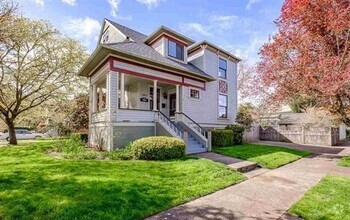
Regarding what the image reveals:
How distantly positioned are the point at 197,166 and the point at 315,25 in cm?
835

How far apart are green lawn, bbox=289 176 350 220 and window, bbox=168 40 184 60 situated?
1138cm

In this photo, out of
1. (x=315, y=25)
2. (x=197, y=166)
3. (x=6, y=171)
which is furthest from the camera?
(x=315, y=25)

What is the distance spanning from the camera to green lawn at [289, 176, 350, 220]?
4176 millimetres

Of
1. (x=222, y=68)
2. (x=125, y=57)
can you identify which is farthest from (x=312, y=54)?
(x=125, y=57)

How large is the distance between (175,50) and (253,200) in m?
12.1


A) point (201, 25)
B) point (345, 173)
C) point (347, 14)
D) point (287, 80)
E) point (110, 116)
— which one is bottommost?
point (345, 173)

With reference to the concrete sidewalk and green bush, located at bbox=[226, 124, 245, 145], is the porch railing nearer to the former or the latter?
the concrete sidewalk

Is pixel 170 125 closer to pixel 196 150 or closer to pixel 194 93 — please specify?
pixel 196 150

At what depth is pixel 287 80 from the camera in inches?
424

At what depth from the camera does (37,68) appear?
17.4 m

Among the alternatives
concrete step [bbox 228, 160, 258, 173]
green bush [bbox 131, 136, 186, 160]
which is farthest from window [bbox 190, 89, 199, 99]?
concrete step [bbox 228, 160, 258, 173]

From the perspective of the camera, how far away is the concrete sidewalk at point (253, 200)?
13.2 ft

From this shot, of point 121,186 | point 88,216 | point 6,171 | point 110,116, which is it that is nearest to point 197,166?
point 121,186

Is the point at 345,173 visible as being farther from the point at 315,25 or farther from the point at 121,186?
the point at 121,186
